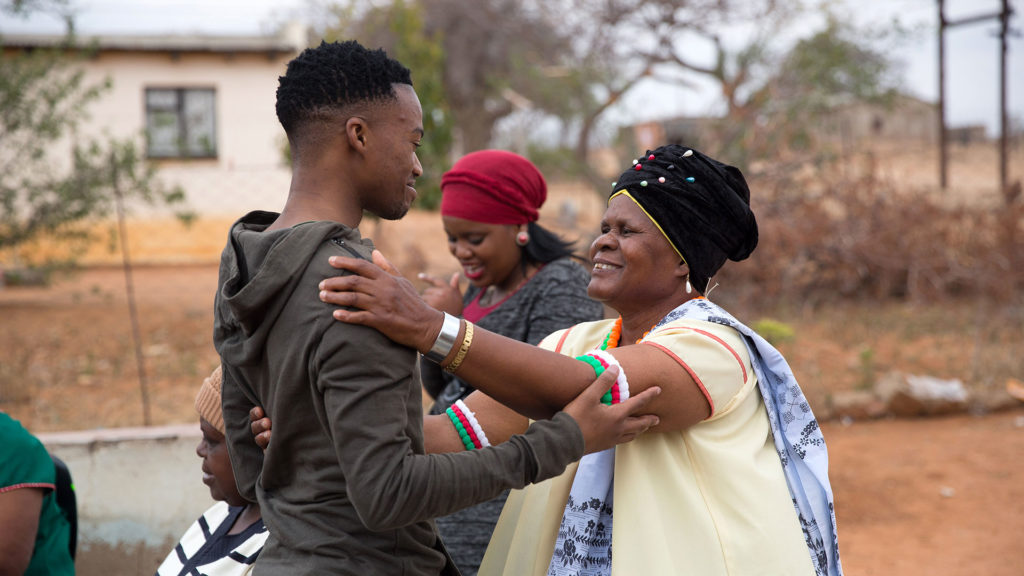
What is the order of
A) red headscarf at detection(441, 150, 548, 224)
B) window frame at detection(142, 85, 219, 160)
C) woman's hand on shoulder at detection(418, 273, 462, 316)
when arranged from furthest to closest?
window frame at detection(142, 85, 219, 160), red headscarf at detection(441, 150, 548, 224), woman's hand on shoulder at detection(418, 273, 462, 316)

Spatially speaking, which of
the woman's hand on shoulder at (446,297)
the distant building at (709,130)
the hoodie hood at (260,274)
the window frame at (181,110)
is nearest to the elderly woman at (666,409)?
the hoodie hood at (260,274)

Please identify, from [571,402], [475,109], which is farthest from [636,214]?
[475,109]

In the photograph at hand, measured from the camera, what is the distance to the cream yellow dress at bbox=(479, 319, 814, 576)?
2107mm

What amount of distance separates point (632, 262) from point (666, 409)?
1.51ft

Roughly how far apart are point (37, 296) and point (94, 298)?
1174 millimetres

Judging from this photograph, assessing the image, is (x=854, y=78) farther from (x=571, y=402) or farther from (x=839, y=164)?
(x=571, y=402)

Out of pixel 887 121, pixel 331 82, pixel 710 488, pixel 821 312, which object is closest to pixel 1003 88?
pixel 821 312

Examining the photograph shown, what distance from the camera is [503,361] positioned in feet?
6.64

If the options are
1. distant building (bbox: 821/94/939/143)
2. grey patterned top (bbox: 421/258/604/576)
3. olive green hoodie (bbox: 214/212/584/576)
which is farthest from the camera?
distant building (bbox: 821/94/939/143)

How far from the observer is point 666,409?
214 centimetres

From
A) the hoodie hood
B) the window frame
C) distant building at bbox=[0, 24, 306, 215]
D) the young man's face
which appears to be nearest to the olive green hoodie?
the hoodie hood

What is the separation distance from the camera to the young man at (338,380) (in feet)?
5.57

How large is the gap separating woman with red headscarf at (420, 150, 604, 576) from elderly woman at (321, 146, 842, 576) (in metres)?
0.75

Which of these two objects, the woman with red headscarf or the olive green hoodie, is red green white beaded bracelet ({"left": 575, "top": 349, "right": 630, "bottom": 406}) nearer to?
the olive green hoodie
